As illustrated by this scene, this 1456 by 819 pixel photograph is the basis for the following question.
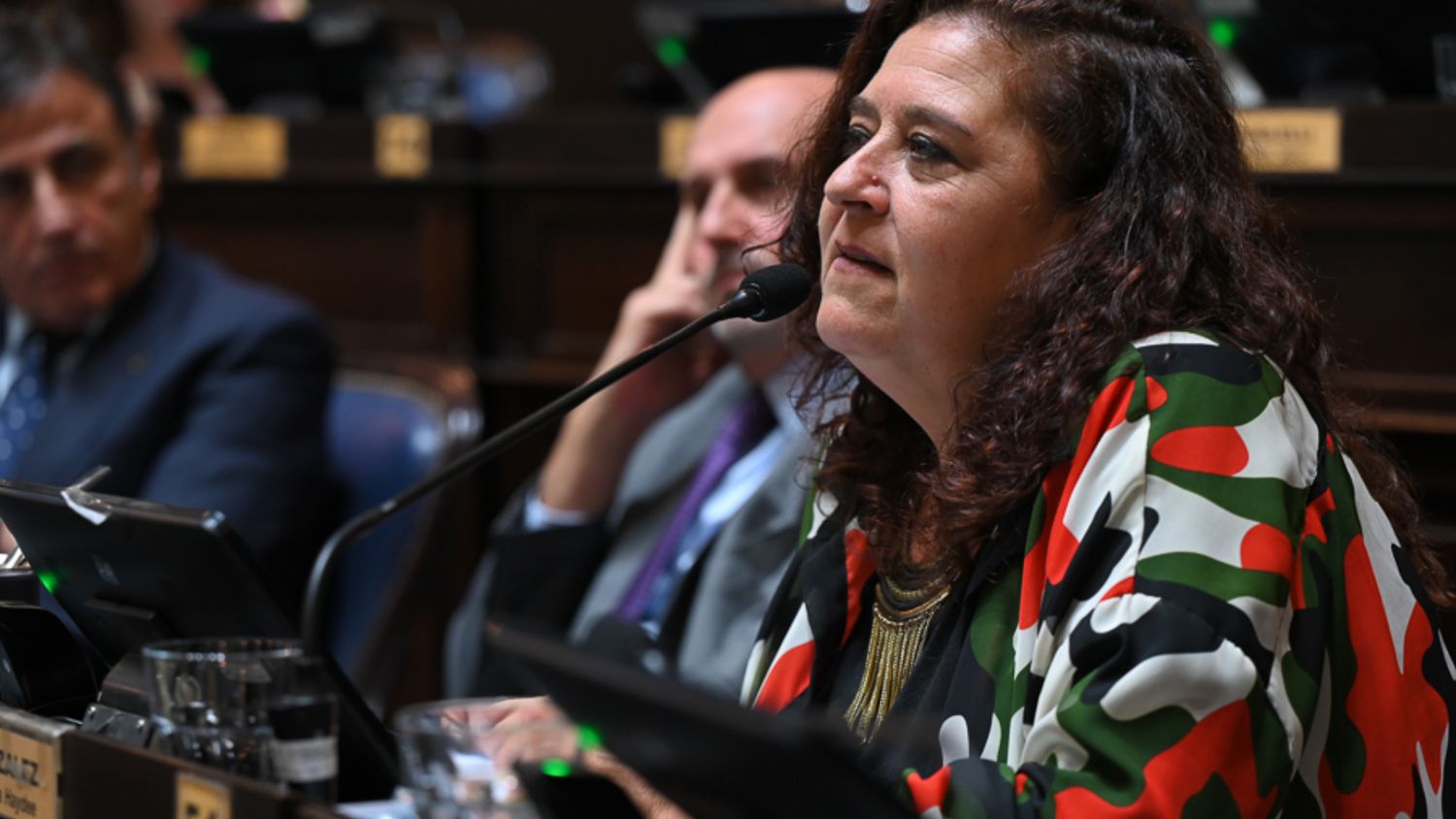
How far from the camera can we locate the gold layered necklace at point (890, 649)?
46.1 inches

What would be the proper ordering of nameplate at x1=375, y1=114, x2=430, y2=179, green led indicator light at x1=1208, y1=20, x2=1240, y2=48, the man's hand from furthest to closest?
nameplate at x1=375, y1=114, x2=430, y2=179
green led indicator light at x1=1208, y1=20, x2=1240, y2=48
the man's hand

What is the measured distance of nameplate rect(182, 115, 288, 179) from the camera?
2.84 meters

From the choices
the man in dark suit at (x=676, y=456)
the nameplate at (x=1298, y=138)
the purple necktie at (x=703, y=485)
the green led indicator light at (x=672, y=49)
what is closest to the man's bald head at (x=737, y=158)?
the man in dark suit at (x=676, y=456)

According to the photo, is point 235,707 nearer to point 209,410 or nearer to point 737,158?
point 737,158

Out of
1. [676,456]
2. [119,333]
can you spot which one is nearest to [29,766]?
[676,456]

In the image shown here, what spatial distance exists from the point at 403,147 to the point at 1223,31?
51.7 inches

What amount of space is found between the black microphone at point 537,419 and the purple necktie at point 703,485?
2.30 feet

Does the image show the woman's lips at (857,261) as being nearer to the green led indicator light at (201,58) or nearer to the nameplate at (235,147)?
the nameplate at (235,147)

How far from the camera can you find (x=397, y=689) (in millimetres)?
2391

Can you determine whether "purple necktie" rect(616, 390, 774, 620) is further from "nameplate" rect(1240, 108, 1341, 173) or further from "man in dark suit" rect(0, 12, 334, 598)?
"nameplate" rect(1240, 108, 1341, 173)

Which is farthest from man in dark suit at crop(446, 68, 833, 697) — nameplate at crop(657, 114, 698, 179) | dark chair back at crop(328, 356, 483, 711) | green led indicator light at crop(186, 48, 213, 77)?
green led indicator light at crop(186, 48, 213, 77)

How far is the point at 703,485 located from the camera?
1964 millimetres

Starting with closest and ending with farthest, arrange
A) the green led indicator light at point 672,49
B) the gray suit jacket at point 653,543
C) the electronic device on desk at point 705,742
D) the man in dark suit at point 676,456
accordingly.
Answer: the electronic device on desk at point 705,742 < the gray suit jacket at point 653,543 < the man in dark suit at point 676,456 < the green led indicator light at point 672,49

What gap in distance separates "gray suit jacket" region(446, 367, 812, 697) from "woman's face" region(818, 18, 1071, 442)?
1.68ft
